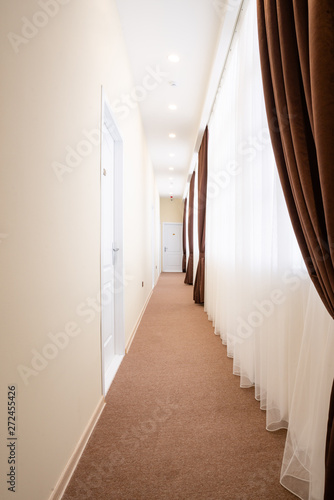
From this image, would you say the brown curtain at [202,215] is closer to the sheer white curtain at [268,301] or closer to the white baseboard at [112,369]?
the sheer white curtain at [268,301]

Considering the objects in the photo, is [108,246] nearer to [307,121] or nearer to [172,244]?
[307,121]

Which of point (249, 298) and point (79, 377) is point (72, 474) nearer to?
point (79, 377)

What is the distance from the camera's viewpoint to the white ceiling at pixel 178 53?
2.38m

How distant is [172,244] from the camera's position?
1180 centimetres

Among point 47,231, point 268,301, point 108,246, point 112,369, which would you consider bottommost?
point 112,369

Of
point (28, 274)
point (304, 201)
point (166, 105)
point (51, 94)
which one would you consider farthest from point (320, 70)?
point (166, 105)

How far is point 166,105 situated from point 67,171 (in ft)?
11.1

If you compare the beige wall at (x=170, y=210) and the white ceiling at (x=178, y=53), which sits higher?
the white ceiling at (x=178, y=53)

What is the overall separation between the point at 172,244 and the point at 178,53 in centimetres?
906

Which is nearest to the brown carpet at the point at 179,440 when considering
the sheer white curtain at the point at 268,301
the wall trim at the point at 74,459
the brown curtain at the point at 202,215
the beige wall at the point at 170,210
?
the wall trim at the point at 74,459

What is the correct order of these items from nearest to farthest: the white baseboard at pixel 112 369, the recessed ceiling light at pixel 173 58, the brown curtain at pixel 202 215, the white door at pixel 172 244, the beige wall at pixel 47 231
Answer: the beige wall at pixel 47 231 < the white baseboard at pixel 112 369 < the recessed ceiling light at pixel 173 58 < the brown curtain at pixel 202 215 < the white door at pixel 172 244

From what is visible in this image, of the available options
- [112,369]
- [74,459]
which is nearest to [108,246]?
[112,369]

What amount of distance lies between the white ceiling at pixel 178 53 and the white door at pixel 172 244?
6.76 metres

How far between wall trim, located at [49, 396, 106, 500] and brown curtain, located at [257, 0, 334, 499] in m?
1.07
